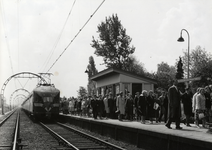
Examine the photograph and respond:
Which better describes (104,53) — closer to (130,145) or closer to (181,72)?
(181,72)

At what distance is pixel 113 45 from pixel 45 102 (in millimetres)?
27045

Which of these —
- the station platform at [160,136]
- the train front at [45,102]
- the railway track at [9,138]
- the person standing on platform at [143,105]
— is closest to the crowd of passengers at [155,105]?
the person standing on platform at [143,105]

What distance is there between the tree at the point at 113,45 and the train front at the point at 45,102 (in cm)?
2462

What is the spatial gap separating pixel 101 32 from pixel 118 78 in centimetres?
2936

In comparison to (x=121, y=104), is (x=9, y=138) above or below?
below

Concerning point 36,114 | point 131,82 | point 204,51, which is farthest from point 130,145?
point 204,51

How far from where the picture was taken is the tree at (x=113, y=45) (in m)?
53.3

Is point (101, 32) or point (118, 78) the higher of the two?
point (101, 32)

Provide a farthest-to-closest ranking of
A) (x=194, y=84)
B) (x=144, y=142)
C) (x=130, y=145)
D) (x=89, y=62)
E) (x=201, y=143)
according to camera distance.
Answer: (x=89, y=62) < (x=194, y=84) < (x=130, y=145) < (x=144, y=142) < (x=201, y=143)

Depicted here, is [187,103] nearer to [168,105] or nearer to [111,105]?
[168,105]

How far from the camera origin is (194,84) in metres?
48.8

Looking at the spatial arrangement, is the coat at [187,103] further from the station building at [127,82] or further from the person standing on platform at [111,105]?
the station building at [127,82]

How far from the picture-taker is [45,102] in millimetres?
28469

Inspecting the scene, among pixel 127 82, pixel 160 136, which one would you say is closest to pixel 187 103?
pixel 160 136
